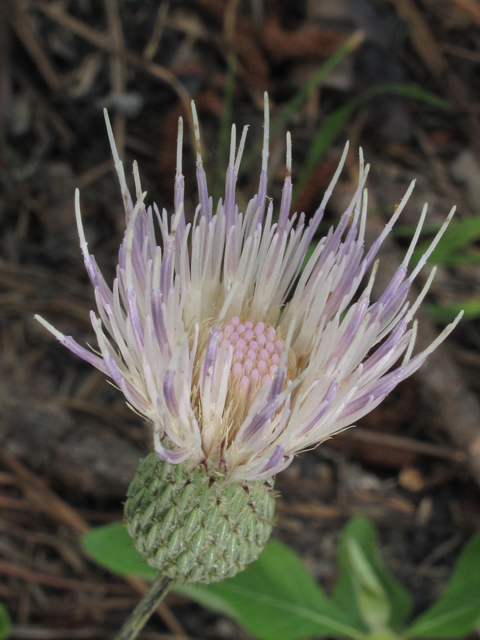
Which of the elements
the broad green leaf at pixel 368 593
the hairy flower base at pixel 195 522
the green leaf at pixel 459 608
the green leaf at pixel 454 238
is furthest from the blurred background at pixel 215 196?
the hairy flower base at pixel 195 522

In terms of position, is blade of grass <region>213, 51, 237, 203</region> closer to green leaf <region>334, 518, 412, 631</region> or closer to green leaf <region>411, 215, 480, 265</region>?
green leaf <region>411, 215, 480, 265</region>

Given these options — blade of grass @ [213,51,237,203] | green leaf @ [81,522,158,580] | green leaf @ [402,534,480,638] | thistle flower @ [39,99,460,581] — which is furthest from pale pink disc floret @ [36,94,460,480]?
blade of grass @ [213,51,237,203]

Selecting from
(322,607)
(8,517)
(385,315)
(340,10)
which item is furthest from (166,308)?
(340,10)

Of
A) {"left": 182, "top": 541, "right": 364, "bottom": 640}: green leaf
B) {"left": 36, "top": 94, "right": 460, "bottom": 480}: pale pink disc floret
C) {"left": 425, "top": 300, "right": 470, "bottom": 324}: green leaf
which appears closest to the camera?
{"left": 36, "top": 94, "right": 460, "bottom": 480}: pale pink disc floret

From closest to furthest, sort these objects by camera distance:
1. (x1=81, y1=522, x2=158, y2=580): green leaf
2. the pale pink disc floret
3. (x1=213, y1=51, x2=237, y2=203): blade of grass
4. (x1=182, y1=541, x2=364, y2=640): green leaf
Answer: the pale pink disc floret < (x1=81, y1=522, x2=158, y2=580): green leaf < (x1=182, y1=541, x2=364, y2=640): green leaf < (x1=213, y1=51, x2=237, y2=203): blade of grass

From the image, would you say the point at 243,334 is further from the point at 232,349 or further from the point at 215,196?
the point at 215,196

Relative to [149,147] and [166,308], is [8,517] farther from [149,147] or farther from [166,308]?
[149,147]
